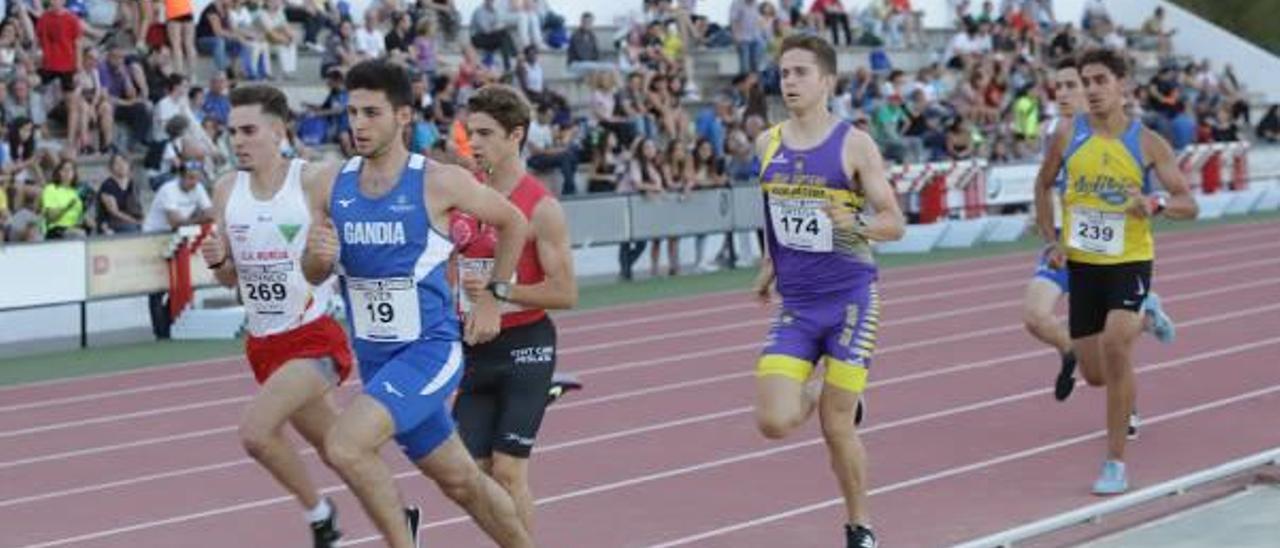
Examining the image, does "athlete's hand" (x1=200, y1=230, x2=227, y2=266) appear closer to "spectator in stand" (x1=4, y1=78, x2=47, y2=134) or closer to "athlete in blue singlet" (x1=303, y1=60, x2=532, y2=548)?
"athlete in blue singlet" (x1=303, y1=60, x2=532, y2=548)

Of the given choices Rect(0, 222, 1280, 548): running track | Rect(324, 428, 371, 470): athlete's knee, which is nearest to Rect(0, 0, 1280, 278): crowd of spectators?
Rect(0, 222, 1280, 548): running track

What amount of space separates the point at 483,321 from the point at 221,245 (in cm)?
151

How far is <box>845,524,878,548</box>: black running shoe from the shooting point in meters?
9.07

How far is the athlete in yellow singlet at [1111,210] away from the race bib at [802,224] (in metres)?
2.22

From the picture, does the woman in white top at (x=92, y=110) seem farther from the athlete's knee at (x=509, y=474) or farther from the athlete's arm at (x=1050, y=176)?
the athlete's knee at (x=509, y=474)

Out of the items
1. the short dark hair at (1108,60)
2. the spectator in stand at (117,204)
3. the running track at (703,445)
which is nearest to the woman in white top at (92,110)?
the spectator in stand at (117,204)

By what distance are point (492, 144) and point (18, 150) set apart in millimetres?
13616

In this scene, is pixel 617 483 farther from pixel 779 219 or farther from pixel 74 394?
pixel 74 394

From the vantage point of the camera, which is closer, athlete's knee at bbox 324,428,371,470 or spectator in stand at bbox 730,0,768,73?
athlete's knee at bbox 324,428,371,470

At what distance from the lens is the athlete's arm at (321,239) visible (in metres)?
8.01

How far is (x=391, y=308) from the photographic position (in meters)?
8.08

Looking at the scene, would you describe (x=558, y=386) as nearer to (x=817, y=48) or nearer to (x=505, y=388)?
(x=505, y=388)

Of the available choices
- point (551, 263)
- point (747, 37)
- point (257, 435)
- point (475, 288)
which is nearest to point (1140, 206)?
point (551, 263)

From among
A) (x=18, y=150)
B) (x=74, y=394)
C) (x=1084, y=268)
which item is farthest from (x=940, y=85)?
(x=1084, y=268)
